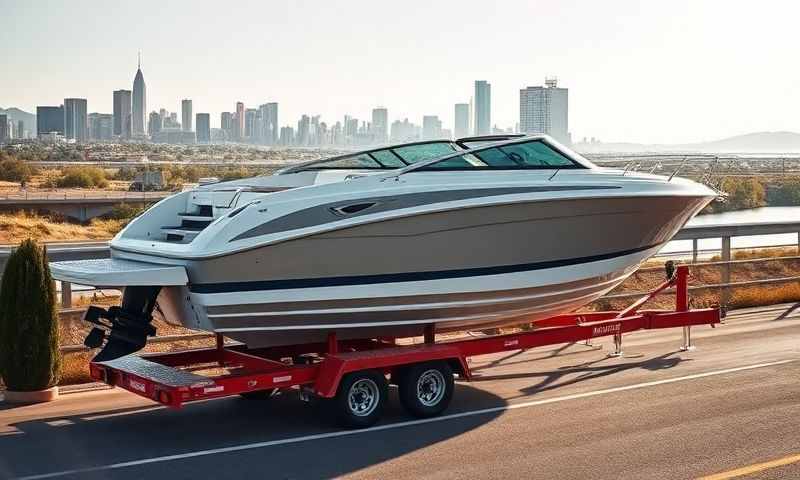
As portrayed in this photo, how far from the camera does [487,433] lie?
882 cm

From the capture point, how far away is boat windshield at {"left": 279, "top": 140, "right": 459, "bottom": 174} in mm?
10391

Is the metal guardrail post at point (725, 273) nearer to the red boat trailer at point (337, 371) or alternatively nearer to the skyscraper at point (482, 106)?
the red boat trailer at point (337, 371)

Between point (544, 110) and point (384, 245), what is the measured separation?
14.2m

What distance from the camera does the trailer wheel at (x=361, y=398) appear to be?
29.2ft

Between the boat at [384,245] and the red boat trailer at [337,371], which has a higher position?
the boat at [384,245]

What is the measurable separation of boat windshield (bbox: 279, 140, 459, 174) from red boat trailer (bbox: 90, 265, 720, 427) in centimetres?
174

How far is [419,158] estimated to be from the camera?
33.9 ft

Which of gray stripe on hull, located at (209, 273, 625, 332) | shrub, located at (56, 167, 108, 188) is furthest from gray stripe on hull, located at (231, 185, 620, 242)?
shrub, located at (56, 167, 108, 188)

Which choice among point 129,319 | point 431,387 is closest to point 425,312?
point 431,387

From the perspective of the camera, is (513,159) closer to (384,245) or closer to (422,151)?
(422,151)

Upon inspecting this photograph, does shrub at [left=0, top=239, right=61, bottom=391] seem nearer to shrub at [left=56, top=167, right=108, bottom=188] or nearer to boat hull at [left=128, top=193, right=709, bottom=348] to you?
boat hull at [left=128, top=193, right=709, bottom=348]

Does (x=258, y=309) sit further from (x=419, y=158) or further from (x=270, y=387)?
(x=419, y=158)

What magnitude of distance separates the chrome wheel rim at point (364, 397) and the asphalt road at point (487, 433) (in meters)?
0.21

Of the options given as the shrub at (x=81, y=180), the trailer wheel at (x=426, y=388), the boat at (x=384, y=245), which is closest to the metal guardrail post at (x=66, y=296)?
the boat at (x=384, y=245)
